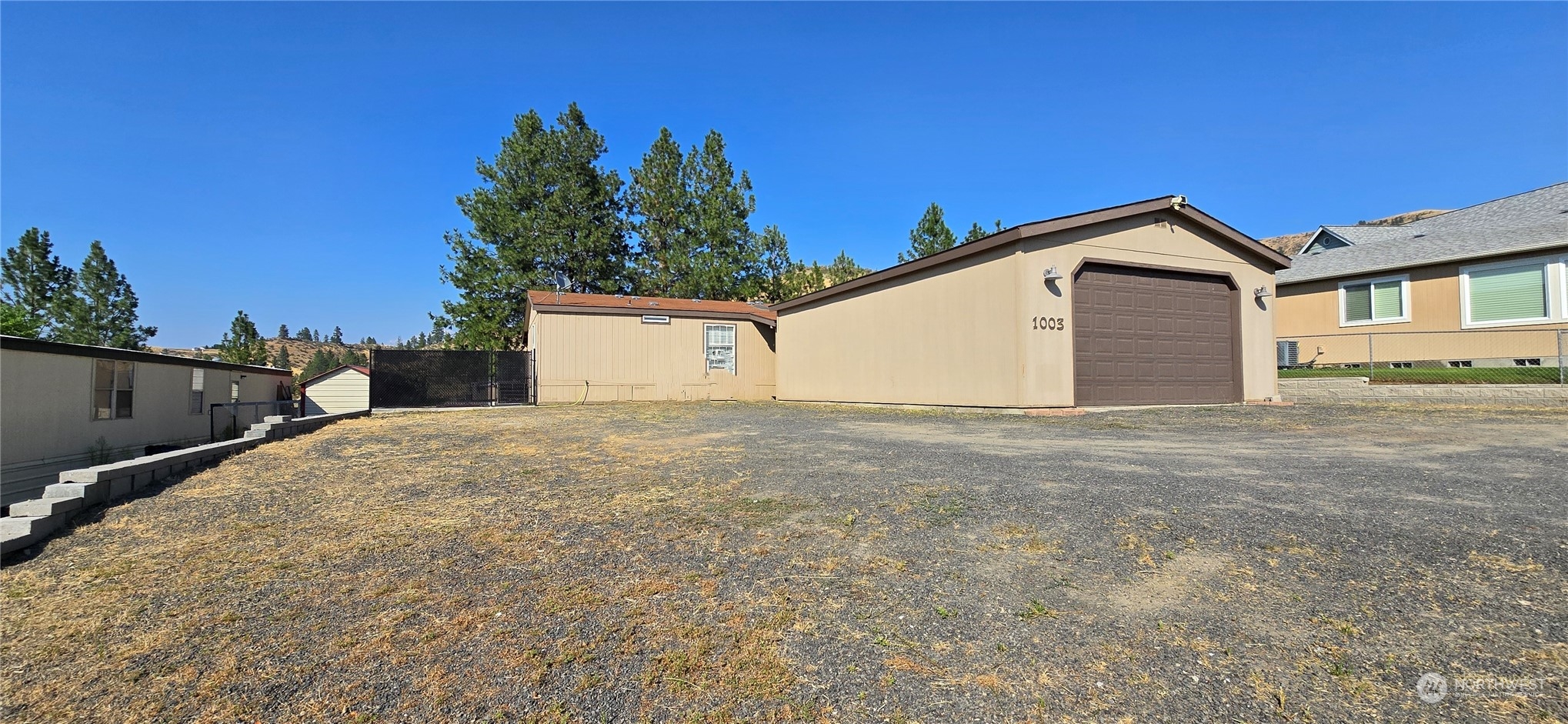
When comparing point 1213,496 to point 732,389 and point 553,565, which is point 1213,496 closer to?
point 553,565

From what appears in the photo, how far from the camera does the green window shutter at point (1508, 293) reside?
39.5 feet

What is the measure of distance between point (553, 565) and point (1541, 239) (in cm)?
1834

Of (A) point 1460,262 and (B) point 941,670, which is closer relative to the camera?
(B) point 941,670

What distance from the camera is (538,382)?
53.7ft

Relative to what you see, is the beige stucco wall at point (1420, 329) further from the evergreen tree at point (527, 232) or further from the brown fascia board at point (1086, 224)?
the evergreen tree at point (527, 232)

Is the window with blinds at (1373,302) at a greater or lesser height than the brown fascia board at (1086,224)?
lesser

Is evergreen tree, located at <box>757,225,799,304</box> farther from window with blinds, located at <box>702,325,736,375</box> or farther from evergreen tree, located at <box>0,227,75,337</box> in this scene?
evergreen tree, located at <box>0,227,75,337</box>

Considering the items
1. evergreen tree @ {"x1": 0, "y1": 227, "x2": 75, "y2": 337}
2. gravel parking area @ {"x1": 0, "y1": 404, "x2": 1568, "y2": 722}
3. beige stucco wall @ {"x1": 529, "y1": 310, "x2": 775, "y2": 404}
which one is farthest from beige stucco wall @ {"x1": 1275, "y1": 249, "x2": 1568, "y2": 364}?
evergreen tree @ {"x1": 0, "y1": 227, "x2": 75, "y2": 337}

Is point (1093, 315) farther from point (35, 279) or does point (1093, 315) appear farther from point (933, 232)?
point (35, 279)

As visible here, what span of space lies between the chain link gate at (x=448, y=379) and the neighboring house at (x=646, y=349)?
0.66 m

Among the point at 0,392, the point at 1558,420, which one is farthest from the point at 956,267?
the point at 0,392

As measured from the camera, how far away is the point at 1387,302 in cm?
1418

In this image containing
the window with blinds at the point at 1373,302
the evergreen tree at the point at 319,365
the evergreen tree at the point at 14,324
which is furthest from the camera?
the evergreen tree at the point at 319,365

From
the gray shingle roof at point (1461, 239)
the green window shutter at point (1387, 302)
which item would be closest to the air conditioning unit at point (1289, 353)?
the green window shutter at point (1387, 302)
